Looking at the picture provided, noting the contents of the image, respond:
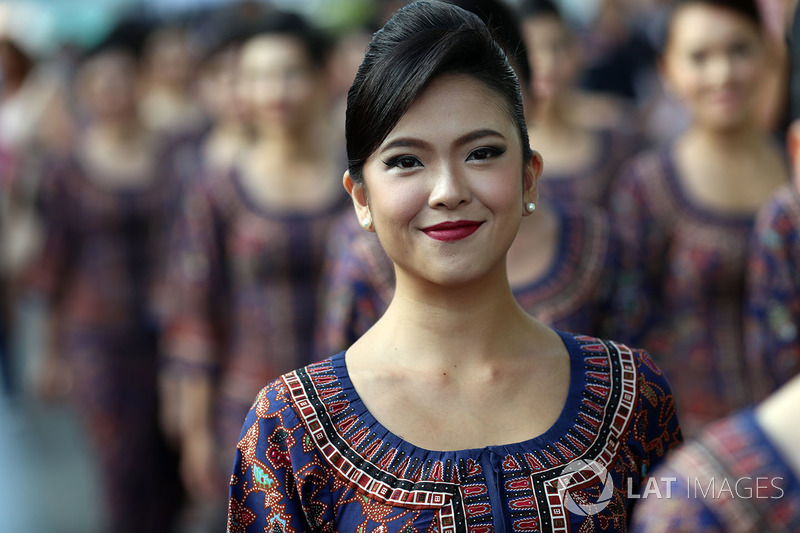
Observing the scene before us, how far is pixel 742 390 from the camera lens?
440 centimetres

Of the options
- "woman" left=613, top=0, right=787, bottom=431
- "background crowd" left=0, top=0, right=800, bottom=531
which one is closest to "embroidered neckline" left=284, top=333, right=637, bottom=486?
"background crowd" left=0, top=0, right=800, bottom=531

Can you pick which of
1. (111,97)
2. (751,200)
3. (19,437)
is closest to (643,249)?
(751,200)

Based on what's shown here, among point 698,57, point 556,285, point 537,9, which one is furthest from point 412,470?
point 537,9

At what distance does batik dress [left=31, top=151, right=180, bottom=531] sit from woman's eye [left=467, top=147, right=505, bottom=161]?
4.47 meters

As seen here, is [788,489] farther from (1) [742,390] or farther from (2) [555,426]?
(1) [742,390]

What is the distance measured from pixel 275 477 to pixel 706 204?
271 cm

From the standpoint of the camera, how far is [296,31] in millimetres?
5434

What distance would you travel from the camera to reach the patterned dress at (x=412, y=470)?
2201 mm

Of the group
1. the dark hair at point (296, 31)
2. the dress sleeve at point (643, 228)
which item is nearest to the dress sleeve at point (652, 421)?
the dress sleeve at point (643, 228)

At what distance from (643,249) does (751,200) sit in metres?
0.46

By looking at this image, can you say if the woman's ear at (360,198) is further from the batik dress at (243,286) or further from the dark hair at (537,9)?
the dark hair at (537,9)

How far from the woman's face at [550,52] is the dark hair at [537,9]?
3 cm

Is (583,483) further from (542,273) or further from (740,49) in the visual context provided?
(740,49)

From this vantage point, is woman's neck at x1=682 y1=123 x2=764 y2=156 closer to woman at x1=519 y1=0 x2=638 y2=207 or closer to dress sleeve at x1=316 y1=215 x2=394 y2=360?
woman at x1=519 y1=0 x2=638 y2=207
